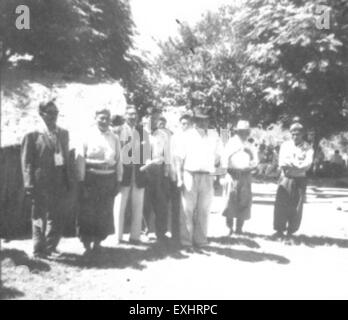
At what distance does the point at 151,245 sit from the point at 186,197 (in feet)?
2.70

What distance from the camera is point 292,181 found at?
7.94 m

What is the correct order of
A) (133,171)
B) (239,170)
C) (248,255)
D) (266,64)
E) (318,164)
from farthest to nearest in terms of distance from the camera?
1. (318,164)
2. (266,64)
3. (239,170)
4. (133,171)
5. (248,255)

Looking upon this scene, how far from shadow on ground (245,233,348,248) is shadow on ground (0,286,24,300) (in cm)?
426

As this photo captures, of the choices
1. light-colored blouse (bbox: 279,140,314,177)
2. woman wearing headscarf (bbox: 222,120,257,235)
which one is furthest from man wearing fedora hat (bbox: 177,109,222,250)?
light-colored blouse (bbox: 279,140,314,177)

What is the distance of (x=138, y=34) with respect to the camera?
8023mm

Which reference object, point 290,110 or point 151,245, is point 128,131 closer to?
point 151,245

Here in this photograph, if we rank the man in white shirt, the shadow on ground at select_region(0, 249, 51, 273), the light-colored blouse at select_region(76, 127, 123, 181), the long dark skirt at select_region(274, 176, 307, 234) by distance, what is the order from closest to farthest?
the shadow on ground at select_region(0, 249, 51, 273) < the light-colored blouse at select_region(76, 127, 123, 181) < the man in white shirt < the long dark skirt at select_region(274, 176, 307, 234)

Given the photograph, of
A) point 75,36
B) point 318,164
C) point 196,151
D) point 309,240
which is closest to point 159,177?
point 196,151

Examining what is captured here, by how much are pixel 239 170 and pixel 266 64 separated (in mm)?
10678

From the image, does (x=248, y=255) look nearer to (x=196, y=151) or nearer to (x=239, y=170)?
(x=196, y=151)

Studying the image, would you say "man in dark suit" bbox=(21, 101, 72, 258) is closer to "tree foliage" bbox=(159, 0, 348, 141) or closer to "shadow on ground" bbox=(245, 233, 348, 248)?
"shadow on ground" bbox=(245, 233, 348, 248)

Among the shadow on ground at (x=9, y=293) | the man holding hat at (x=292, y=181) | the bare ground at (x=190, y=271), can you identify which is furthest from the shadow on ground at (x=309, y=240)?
the shadow on ground at (x=9, y=293)

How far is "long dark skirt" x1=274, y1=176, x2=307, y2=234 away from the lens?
26.1 feet

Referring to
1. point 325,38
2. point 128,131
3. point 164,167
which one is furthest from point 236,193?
point 325,38
